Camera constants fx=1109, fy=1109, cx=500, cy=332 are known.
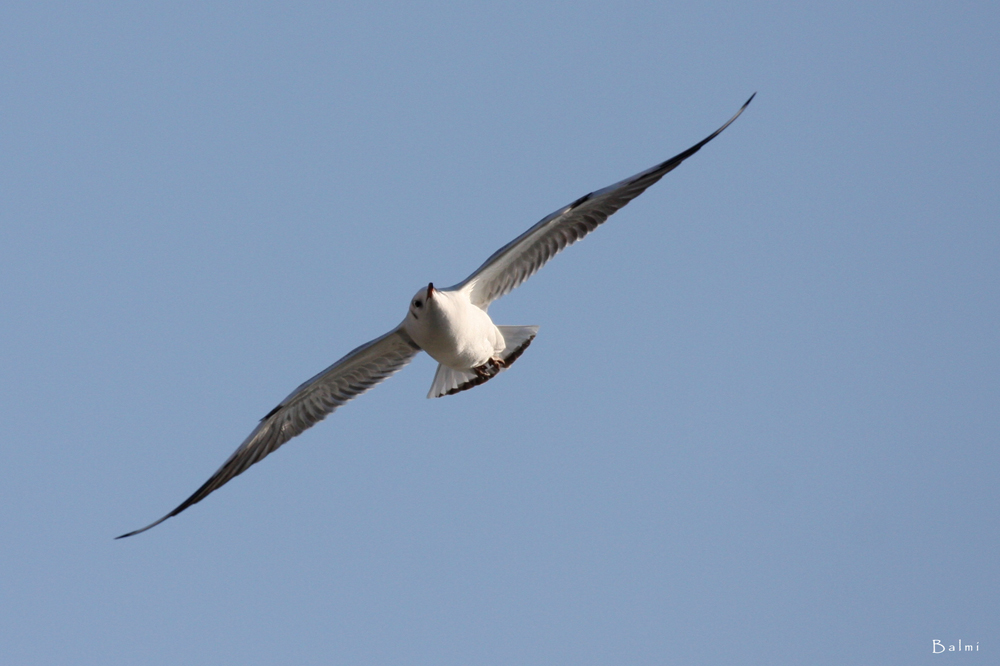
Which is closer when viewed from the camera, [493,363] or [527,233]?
[527,233]

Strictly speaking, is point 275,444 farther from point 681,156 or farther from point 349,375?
point 681,156

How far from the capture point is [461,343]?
9.74 m

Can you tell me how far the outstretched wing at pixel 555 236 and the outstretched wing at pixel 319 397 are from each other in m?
0.88

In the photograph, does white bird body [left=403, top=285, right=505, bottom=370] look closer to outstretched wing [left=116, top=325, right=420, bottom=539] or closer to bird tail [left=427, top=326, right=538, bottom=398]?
bird tail [left=427, top=326, right=538, bottom=398]

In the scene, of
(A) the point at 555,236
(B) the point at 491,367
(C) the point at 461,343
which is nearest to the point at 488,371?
(B) the point at 491,367

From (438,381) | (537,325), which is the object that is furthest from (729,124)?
(438,381)

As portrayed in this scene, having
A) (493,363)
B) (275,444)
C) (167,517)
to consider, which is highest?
(493,363)

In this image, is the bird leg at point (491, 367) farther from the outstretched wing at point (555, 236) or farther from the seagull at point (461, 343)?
the outstretched wing at point (555, 236)

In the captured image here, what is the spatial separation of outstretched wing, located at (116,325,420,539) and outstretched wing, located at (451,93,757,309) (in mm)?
885

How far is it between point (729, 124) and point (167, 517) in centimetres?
604

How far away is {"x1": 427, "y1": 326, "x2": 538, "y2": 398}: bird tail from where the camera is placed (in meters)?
10.7

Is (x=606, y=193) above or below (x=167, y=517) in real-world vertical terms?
above

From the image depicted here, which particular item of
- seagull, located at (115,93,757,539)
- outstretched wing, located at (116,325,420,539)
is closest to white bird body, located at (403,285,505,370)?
seagull, located at (115,93,757,539)

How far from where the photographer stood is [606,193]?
10.2 m
